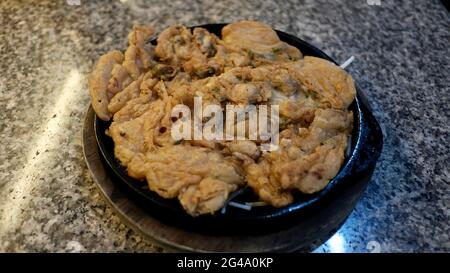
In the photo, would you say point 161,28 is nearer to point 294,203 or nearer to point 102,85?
point 102,85

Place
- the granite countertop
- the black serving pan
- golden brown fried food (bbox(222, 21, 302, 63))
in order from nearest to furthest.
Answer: the black serving pan → the granite countertop → golden brown fried food (bbox(222, 21, 302, 63))

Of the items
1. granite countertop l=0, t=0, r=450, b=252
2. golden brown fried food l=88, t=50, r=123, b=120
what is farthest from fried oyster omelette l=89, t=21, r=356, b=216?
granite countertop l=0, t=0, r=450, b=252

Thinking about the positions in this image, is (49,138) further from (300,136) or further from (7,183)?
(300,136)

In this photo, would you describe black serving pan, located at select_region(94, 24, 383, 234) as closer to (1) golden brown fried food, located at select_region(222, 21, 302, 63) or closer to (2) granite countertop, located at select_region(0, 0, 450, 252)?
(2) granite countertop, located at select_region(0, 0, 450, 252)

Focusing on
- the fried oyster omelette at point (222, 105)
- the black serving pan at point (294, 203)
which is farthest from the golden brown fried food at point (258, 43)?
the black serving pan at point (294, 203)

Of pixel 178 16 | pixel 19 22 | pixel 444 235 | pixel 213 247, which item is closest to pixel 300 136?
pixel 213 247

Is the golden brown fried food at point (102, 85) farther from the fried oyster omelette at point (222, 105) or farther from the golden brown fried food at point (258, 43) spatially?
the golden brown fried food at point (258, 43)
